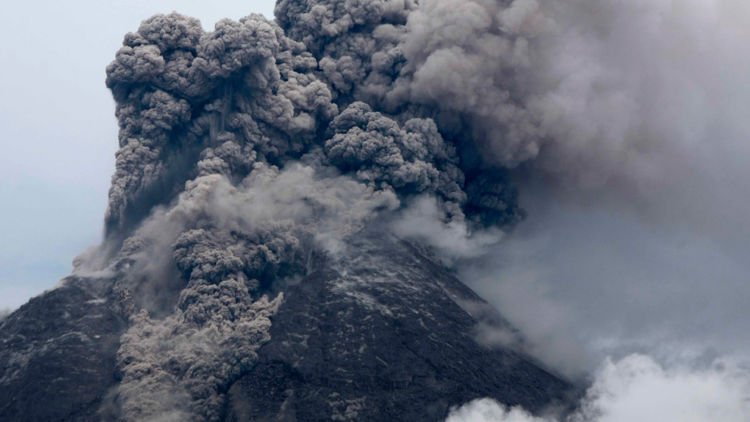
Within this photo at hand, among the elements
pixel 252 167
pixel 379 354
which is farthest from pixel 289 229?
pixel 379 354

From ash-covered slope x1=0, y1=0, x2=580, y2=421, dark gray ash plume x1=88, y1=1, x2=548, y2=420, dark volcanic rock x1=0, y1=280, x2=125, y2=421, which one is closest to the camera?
dark volcanic rock x1=0, y1=280, x2=125, y2=421

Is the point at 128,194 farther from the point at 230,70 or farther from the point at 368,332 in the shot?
the point at 368,332

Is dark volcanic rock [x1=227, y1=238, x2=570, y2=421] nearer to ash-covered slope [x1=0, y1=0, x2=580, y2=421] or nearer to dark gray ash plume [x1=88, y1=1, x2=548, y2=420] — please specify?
ash-covered slope [x1=0, y1=0, x2=580, y2=421]

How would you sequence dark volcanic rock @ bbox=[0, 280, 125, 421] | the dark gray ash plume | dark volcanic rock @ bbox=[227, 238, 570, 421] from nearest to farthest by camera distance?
dark volcanic rock @ bbox=[0, 280, 125, 421]
dark volcanic rock @ bbox=[227, 238, 570, 421]
the dark gray ash plume

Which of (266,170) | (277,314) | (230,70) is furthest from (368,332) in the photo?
(230,70)

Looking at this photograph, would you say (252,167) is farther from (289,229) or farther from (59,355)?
(59,355)

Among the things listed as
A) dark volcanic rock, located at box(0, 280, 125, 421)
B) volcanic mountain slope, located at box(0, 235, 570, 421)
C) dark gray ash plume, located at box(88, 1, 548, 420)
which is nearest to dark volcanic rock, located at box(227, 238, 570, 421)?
volcanic mountain slope, located at box(0, 235, 570, 421)
